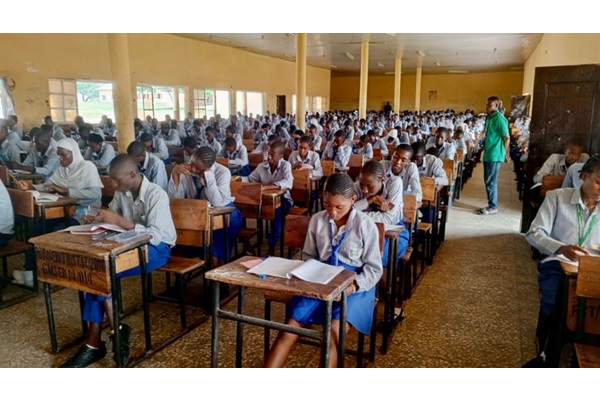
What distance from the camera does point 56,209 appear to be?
4.25m

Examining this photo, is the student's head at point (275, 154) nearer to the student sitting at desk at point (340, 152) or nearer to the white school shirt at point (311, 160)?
the white school shirt at point (311, 160)

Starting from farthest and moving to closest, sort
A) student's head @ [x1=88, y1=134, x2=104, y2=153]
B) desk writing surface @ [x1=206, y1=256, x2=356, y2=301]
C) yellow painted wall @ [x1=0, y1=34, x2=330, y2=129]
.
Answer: yellow painted wall @ [x1=0, y1=34, x2=330, y2=129]
student's head @ [x1=88, y1=134, x2=104, y2=153]
desk writing surface @ [x1=206, y1=256, x2=356, y2=301]

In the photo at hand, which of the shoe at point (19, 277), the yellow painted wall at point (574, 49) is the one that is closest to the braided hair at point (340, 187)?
the shoe at point (19, 277)

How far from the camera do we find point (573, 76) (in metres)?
5.37

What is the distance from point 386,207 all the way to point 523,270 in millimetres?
1997

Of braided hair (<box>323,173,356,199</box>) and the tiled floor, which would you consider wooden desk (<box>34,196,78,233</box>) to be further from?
braided hair (<box>323,173,356,199</box>)

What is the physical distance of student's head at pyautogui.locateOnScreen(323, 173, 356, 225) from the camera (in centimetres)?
253

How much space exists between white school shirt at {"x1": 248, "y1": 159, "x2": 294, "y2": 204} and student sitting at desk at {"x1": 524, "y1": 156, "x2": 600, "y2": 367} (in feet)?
8.74

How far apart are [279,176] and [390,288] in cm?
233

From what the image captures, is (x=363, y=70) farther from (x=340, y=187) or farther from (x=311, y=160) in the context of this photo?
(x=340, y=187)

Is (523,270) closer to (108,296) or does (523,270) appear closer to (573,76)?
(573,76)

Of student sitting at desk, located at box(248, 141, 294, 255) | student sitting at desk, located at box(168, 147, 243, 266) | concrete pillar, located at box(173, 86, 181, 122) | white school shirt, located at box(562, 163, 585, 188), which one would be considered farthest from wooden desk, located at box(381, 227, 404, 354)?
concrete pillar, located at box(173, 86, 181, 122)

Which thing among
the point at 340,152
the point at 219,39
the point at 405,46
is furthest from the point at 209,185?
the point at 405,46

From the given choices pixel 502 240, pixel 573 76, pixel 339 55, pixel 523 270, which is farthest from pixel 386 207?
pixel 339 55
